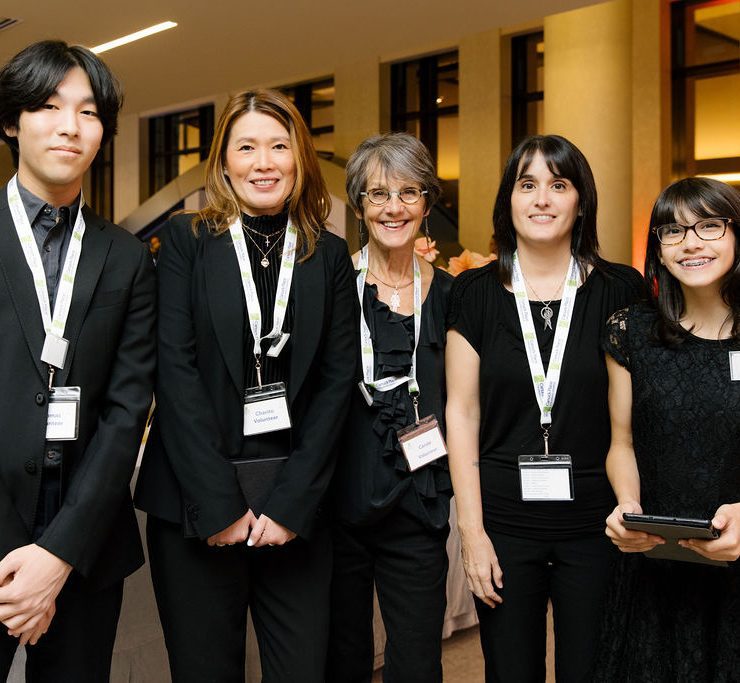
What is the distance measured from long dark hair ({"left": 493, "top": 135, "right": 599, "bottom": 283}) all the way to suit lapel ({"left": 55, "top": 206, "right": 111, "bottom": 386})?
101 centimetres

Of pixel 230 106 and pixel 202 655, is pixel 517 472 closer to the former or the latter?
pixel 202 655

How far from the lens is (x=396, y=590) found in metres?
2.21

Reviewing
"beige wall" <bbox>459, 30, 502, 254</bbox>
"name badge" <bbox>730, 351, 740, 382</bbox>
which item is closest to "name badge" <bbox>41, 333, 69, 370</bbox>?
"name badge" <bbox>730, 351, 740, 382</bbox>

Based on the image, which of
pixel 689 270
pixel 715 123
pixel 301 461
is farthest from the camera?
pixel 715 123

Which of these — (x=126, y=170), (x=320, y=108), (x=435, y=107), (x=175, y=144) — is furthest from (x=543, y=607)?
(x=126, y=170)

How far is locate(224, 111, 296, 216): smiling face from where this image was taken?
2.06m

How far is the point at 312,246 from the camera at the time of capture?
6.94ft

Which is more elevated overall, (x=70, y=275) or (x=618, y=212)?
(x=618, y=212)

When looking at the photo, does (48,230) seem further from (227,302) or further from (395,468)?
(395,468)

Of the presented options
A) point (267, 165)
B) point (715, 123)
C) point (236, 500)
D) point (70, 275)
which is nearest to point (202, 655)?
point (236, 500)

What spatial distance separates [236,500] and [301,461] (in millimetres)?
180

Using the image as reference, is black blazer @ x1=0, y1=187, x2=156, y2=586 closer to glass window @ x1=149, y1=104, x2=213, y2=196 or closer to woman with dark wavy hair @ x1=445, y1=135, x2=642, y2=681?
woman with dark wavy hair @ x1=445, y1=135, x2=642, y2=681

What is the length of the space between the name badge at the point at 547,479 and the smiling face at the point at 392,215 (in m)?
0.71

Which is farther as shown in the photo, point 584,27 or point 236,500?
point 584,27
